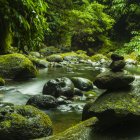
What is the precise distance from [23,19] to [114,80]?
237 cm

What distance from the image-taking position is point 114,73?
23.3ft

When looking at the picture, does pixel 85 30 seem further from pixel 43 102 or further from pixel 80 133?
pixel 80 133

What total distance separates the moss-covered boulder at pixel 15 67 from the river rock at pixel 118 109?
9.03m

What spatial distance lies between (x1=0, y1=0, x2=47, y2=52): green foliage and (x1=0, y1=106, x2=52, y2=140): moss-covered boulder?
4.59ft

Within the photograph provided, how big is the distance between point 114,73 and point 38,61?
46.3 ft

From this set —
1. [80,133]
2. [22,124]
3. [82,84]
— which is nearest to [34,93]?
[82,84]

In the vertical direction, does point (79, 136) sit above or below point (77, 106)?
above

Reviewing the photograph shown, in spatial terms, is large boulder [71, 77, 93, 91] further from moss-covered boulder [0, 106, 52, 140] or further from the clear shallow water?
moss-covered boulder [0, 106, 52, 140]

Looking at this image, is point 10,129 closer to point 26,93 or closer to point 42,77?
point 26,93

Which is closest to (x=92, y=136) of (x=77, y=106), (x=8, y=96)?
(x=77, y=106)

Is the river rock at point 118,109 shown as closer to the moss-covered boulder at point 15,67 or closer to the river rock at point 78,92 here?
the river rock at point 78,92

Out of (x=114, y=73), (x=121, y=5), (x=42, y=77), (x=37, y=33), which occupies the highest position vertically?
(x=121, y=5)

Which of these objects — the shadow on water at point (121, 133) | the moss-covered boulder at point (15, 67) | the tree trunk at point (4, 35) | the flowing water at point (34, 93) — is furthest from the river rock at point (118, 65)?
the moss-covered boulder at point (15, 67)

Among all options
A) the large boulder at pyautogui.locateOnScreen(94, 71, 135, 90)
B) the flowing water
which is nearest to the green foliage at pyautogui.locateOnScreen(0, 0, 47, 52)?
the large boulder at pyautogui.locateOnScreen(94, 71, 135, 90)
